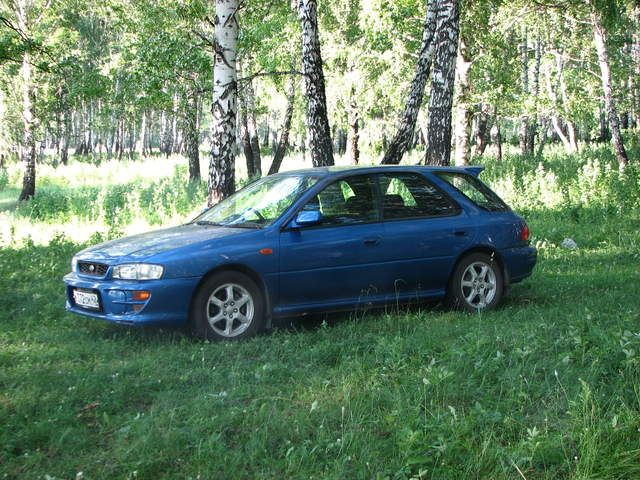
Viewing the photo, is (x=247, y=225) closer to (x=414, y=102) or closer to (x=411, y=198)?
(x=411, y=198)

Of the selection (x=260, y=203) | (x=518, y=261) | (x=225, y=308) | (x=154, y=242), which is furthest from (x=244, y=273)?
(x=518, y=261)

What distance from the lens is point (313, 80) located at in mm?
12477

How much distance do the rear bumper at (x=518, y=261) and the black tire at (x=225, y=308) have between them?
292cm

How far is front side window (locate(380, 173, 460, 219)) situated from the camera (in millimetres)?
7777

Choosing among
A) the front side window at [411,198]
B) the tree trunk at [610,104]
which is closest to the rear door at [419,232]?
the front side window at [411,198]

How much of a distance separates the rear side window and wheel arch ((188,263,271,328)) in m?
2.55

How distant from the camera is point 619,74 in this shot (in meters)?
Answer: 30.3

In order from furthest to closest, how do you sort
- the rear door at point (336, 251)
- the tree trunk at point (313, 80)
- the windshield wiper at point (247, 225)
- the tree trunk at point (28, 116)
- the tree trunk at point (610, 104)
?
the tree trunk at point (28, 116) → the tree trunk at point (610, 104) → the tree trunk at point (313, 80) → the windshield wiper at point (247, 225) → the rear door at point (336, 251)

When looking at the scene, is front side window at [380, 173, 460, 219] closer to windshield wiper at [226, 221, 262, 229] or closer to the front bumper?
windshield wiper at [226, 221, 262, 229]

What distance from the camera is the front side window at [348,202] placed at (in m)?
7.42

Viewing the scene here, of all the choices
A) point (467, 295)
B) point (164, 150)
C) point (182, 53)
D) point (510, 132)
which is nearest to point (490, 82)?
point (182, 53)

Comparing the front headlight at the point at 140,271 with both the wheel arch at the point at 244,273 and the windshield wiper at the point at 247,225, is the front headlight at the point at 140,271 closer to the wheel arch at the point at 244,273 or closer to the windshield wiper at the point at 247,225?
the wheel arch at the point at 244,273

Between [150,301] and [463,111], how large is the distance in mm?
14246

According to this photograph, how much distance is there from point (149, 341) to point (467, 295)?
3.45m
